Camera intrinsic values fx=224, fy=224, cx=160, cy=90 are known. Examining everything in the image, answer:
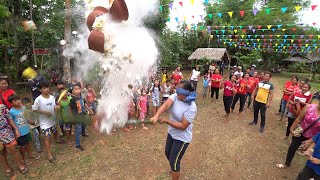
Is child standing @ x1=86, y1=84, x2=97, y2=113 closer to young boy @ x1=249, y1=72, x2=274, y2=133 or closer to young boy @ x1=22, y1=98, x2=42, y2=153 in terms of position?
young boy @ x1=22, y1=98, x2=42, y2=153

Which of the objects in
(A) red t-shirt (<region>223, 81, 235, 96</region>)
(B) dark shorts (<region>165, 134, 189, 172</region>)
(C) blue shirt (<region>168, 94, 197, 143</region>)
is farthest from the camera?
(A) red t-shirt (<region>223, 81, 235, 96</region>)

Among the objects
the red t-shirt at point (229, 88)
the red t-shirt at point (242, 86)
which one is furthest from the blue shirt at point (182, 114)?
the red t-shirt at point (242, 86)

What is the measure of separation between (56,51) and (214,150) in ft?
33.4

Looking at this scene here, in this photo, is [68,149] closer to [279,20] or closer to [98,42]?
[98,42]

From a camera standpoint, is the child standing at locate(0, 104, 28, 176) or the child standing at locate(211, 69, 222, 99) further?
the child standing at locate(211, 69, 222, 99)

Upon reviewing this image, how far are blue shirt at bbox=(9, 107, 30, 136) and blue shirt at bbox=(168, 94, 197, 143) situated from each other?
114 inches

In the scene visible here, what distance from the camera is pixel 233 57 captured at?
27.2 metres

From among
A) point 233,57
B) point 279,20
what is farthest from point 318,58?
point 233,57

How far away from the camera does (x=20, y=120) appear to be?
4.24 m

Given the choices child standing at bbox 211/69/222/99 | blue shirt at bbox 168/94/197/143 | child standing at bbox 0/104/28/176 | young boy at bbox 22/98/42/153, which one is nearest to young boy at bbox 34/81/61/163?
young boy at bbox 22/98/42/153

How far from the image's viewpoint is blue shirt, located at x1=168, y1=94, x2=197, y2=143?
3.38 m

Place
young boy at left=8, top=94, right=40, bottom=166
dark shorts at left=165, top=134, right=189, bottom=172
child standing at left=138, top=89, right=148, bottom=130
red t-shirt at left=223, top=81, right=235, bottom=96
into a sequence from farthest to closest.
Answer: red t-shirt at left=223, top=81, right=235, bottom=96
child standing at left=138, top=89, right=148, bottom=130
young boy at left=8, top=94, right=40, bottom=166
dark shorts at left=165, top=134, right=189, bottom=172

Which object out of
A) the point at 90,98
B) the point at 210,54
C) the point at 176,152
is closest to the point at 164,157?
the point at 176,152

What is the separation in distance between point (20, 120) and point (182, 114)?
3.10 m
